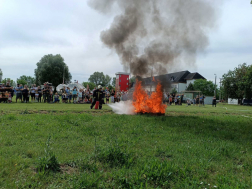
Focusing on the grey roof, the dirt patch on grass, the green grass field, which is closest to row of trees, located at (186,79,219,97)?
the grey roof

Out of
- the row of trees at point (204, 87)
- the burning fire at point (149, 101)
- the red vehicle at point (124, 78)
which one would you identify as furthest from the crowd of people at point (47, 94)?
the row of trees at point (204, 87)

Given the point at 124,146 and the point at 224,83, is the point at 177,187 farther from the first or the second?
the point at 224,83

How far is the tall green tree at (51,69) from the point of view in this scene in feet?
207

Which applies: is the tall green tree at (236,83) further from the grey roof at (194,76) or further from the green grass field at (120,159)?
the green grass field at (120,159)

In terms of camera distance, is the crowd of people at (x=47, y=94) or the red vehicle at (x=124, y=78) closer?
the red vehicle at (x=124, y=78)

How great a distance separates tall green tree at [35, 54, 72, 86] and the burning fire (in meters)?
54.6

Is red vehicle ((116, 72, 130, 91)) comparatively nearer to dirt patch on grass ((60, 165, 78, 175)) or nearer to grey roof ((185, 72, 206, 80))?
dirt patch on grass ((60, 165, 78, 175))

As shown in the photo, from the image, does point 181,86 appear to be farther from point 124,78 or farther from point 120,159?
point 120,159

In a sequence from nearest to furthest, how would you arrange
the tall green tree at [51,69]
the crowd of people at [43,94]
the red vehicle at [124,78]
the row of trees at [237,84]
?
1. the red vehicle at [124,78]
2. the crowd of people at [43,94]
3. the row of trees at [237,84]
4. the tall green tree at [51,69]

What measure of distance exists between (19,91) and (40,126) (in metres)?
14.9

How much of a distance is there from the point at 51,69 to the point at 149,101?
5787cm

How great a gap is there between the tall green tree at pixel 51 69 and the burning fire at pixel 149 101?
54.6m

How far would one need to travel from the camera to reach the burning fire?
12047 millimetres

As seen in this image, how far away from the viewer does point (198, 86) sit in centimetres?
7356
